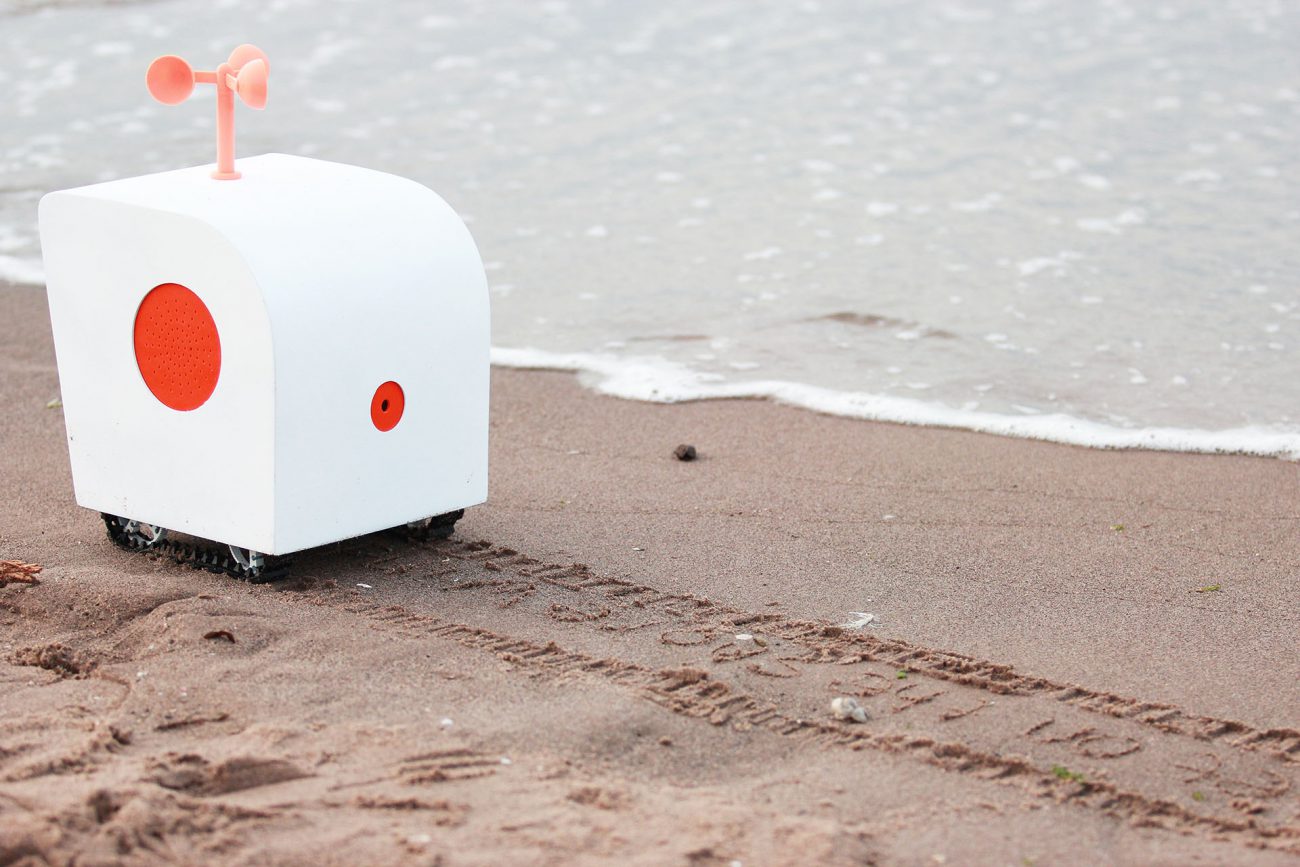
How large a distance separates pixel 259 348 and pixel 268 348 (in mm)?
35

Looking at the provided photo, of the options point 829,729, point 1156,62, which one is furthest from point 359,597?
point 1156,62

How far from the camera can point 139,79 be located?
1134cm

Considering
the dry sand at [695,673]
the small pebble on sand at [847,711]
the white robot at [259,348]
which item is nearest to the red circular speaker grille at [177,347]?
the white robot at [259,348]

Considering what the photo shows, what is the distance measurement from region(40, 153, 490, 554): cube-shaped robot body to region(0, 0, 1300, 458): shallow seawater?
188 millimetres

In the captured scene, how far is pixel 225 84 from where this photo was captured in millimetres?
3797

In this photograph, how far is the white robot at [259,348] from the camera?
350 cm

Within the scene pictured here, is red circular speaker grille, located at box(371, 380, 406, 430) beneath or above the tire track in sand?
above

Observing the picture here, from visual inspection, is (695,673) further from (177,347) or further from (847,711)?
(177,347)

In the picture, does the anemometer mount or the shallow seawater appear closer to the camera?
the anemometer mount

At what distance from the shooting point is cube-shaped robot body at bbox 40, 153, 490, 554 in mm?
3494

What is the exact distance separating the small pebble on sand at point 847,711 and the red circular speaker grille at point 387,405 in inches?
55.7

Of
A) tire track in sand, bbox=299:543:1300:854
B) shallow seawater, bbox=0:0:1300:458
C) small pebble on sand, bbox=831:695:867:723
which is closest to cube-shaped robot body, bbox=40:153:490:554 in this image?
shallow seawater, bbox=0:0:1300:458

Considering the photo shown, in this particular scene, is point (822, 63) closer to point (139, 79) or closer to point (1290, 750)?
point (139, 79)

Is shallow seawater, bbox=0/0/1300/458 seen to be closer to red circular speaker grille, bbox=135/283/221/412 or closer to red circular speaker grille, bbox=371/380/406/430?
red circular speaker grille, bbox=371/380/406/430
